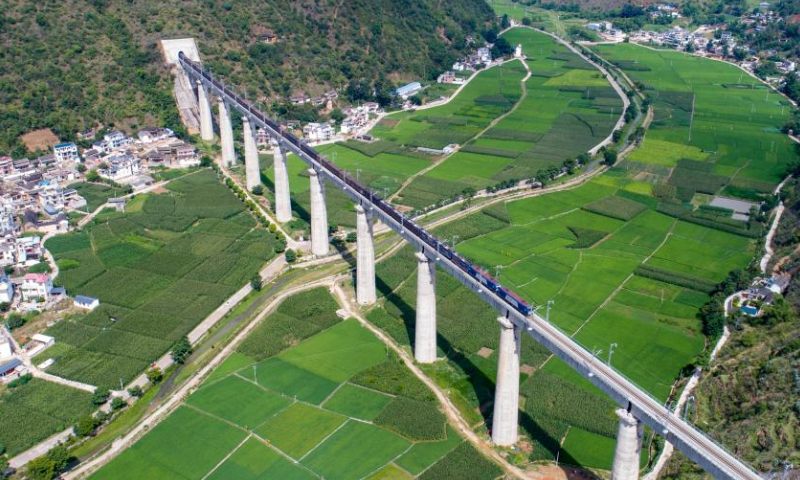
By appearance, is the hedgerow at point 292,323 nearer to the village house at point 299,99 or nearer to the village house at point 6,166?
the village house at point 6,166

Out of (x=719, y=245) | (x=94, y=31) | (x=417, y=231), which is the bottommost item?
(x=719, y=245)

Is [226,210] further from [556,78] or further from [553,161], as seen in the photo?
[556,78]

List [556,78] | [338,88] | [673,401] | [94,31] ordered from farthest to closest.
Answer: [556,78] < [338,88] < [94,31] < [673,401]

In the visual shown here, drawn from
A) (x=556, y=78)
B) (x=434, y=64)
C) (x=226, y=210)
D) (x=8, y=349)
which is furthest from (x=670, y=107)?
(x=8, y=349)

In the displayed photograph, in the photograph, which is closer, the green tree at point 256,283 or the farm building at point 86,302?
the farm building at point 86,302

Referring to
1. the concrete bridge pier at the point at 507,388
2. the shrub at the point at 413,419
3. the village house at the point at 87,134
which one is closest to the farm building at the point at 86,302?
the shrub at the point at 413,419
